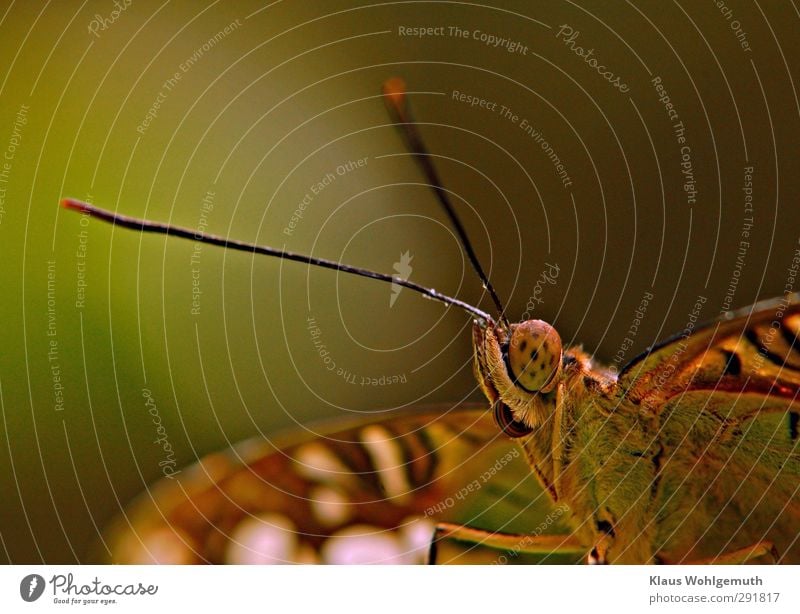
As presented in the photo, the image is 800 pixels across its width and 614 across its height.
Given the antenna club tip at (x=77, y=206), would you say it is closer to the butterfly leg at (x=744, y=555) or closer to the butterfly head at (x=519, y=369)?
the butterfly head at (x=519, y=369)

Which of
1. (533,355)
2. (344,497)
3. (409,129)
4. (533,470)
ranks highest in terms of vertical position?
(409,129)

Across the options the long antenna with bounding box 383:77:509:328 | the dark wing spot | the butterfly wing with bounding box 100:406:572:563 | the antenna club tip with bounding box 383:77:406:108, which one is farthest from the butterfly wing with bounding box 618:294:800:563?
the antenna club tip with bounding box 383:77:406:108

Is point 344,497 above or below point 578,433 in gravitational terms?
below

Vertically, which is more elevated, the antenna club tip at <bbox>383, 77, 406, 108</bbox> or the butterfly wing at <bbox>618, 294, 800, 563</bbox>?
the antenna club tip at <bbox>383, 77, 406, 108</bbox>

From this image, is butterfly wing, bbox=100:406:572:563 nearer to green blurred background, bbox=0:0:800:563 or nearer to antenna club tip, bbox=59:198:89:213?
green blurred background, bbox=0:0:800:563

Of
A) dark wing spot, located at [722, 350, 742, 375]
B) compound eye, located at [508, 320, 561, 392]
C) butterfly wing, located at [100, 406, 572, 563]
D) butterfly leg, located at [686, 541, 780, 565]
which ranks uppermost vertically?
dark wing spot, located at [722, 350, 742, 375]

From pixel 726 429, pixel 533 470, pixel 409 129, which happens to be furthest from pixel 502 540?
pixel 409 129

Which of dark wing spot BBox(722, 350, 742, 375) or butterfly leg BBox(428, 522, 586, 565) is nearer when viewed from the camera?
dark wing spot BBox(722, 350, 742, 375)

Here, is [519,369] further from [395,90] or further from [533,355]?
[395,90]
